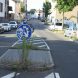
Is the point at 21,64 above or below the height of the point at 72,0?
below

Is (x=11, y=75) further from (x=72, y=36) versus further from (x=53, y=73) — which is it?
(x=72, y=36)

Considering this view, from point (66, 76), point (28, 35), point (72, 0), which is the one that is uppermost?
point (72, 0)

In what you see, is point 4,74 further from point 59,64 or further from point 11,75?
point 59,64

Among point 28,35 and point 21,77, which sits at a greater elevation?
point 28,35

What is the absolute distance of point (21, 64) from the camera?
14.1 meters

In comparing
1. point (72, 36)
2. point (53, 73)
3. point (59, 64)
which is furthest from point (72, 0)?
point (53, 73)

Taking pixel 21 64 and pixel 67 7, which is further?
pixel 67 7

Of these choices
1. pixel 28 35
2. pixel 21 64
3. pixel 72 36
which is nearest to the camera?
pixel 21 64

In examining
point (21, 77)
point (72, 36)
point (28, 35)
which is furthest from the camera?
point (72, 36)

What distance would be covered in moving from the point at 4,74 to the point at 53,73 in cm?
184

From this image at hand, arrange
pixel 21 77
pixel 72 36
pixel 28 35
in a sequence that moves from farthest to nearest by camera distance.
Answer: pixel 72 36 → pixel 28 35 → pixel 21 77

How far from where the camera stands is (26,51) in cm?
1461

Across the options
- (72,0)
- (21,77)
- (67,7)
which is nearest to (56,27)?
(67,7)

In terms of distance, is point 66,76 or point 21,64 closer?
point 66,76
